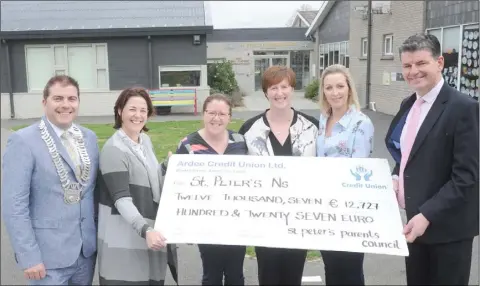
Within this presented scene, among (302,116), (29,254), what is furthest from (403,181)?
(29,254)

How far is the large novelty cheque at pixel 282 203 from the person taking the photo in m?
3.10

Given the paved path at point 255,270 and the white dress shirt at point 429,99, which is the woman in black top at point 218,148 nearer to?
the paved path at point 255,270

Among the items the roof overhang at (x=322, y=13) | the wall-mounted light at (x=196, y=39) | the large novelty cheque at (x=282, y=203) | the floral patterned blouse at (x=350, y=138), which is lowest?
the large novelty cheque at (x=282, y=203)

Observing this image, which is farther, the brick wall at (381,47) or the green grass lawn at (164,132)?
the brick wall at (381,47)

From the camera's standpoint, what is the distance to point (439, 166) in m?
2.96

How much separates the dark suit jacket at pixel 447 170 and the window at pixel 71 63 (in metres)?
18.6

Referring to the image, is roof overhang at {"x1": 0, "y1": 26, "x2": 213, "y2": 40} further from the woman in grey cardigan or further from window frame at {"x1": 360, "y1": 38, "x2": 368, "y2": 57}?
the woman in grey cardigan

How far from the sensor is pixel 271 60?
102ft

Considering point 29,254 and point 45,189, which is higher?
point 45,189

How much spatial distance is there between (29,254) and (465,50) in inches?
521

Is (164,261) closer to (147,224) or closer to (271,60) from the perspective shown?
(147,224)

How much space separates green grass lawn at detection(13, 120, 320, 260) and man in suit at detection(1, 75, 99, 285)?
6.94 m

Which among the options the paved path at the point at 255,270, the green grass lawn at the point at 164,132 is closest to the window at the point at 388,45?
the green grass lawn at the point at 164,132

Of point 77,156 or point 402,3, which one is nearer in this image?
point 77,156
